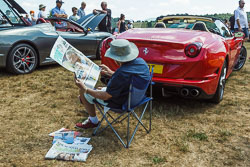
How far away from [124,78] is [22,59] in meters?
3.85

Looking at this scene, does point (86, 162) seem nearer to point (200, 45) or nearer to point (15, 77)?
point (200, 45)

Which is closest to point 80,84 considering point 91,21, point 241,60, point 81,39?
point 81,39

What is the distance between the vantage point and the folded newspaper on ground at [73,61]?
2.71 meters

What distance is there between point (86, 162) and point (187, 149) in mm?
1051

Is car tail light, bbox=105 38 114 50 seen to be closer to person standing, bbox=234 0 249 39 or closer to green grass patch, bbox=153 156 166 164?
green grass patch, bbox=153 156 166 164

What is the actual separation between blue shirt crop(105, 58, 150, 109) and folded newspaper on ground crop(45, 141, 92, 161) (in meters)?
0.60

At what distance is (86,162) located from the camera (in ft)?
8.50

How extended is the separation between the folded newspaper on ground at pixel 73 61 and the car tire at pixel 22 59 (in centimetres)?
316

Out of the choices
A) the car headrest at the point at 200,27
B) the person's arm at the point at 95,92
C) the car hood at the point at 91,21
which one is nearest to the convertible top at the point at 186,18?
the car headrest at the point at 200,27

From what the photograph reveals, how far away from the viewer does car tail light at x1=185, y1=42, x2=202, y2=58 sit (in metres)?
3.62

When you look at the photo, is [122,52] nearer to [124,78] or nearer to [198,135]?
[124,78]

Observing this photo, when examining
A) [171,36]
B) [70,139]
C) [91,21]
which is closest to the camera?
[70,139]

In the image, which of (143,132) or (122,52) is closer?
(122,52)

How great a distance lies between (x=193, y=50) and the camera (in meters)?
3.62
